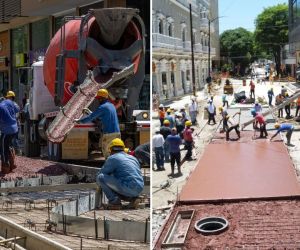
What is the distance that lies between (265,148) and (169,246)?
8.50m

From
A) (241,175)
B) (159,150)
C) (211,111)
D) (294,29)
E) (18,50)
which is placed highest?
(18,50)

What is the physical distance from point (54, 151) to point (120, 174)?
5211 mm

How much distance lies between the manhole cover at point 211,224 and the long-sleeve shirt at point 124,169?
5.49 ft

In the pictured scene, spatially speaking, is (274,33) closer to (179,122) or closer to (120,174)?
(120,174)

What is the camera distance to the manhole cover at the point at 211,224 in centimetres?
701

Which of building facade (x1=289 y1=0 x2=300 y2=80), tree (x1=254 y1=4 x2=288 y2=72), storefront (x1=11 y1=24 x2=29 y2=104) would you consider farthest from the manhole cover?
storefront (x1=11 y1=24 x2=29 y2=104)

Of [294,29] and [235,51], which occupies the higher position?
[235,51]

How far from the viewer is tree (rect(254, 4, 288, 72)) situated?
702 cm

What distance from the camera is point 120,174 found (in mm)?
5691

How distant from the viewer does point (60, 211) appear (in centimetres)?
627

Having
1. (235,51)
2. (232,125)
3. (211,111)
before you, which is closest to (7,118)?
(235,51)

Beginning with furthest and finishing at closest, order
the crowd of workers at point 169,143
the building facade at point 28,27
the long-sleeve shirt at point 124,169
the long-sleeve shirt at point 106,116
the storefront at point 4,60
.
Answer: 1. the storefront at point 4,60
2. the building facade at point 28,27
3. the crowd of workers at point 169,143
4. the long-sleeve shirt at point 106,116
5. the long-sleeve shirt at point 124,169

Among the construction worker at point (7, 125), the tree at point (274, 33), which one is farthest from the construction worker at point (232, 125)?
the construction worker at point (7, 125)

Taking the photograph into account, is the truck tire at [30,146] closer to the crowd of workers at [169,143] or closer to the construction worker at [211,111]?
the crowd of workers at [169,143]
